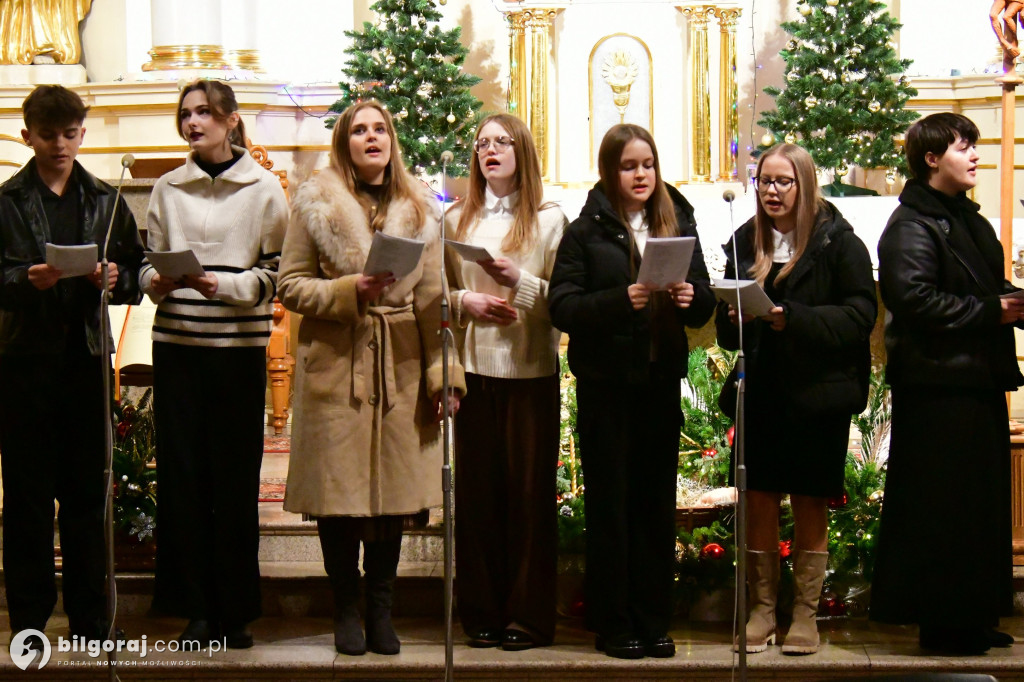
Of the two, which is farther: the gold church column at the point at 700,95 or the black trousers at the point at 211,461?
the gold church column at the point at 700,95

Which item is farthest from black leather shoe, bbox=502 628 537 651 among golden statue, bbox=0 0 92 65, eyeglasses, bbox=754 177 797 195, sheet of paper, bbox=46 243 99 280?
golden statue, bbox=0 0 92 65

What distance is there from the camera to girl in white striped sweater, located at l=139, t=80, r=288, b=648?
4.07 m

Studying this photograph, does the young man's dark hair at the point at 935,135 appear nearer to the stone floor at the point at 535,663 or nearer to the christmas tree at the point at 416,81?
the stone floor at the point at 535,663

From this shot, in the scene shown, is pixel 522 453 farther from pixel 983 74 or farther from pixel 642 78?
pixel 983 74

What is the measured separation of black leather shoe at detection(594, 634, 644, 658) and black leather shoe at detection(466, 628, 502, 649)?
0.34 meters

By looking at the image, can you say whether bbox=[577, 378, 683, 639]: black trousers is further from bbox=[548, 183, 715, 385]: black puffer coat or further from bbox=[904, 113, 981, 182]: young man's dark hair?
bbox=[904, 113, 981, 182]: young man's dark hair

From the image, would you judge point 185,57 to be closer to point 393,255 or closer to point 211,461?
point 211,461

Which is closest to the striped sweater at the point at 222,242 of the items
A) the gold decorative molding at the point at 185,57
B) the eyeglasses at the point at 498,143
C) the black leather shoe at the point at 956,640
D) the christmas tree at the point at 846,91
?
the eyeglasses at the point at 498,143

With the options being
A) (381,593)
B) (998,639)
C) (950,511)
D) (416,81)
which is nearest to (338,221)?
(381,593)

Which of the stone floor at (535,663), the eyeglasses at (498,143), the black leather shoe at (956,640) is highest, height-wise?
the eyeglasses at (498,143)

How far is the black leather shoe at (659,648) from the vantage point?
4012 mm

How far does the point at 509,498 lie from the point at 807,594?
3.01ft

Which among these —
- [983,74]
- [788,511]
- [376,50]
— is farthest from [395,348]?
[983,74]

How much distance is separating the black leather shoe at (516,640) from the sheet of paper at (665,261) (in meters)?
1.12
